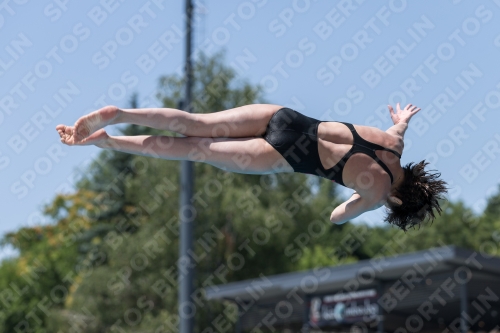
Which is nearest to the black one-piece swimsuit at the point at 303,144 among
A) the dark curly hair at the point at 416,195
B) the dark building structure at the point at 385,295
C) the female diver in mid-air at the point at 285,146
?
the female diver in mid-air at the point at 285,146

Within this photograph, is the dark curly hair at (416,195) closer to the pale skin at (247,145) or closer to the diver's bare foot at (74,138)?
the pale skin at (247,145)

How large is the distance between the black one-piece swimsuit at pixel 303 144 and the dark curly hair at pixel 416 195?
0.23 meters

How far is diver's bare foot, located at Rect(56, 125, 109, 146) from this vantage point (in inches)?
219

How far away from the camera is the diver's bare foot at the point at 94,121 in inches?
213

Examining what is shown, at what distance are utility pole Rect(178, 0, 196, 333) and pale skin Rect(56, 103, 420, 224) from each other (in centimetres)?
796

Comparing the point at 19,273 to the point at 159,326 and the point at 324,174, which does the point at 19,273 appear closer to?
the point at 159,326

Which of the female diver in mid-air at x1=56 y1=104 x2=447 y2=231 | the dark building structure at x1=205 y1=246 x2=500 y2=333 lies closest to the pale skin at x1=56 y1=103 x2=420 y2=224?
the female diver in mid-air at x1=56 y1=104 x2=447 y2=231

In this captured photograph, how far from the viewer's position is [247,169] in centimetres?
572

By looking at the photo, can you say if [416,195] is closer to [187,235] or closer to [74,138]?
[74,138]

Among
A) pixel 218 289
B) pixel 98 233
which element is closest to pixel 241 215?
pixel 218 289

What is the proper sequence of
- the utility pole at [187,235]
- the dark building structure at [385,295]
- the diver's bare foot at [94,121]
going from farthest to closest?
1. the dark building structure at [385,295]
2. the utility pole at [187,235]
3. the diver's bare foot at [94,121]

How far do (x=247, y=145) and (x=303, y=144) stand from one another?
44 centimetres

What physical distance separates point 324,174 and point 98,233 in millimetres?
32356

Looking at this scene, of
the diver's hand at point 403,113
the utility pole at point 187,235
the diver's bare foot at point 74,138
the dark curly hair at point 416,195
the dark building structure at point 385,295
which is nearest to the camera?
the diver's bare foot at point 74,138
